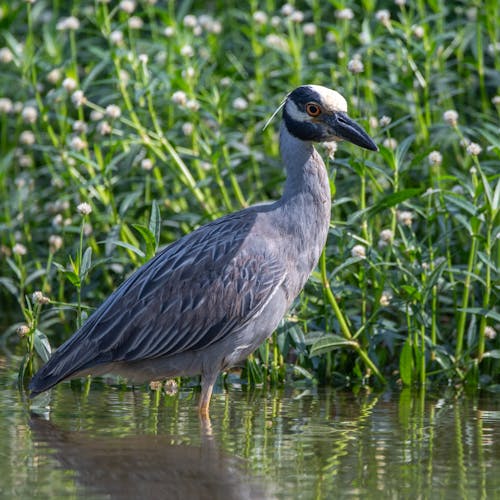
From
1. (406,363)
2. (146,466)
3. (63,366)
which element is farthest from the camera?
(406,363)

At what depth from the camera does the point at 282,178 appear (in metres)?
8.45

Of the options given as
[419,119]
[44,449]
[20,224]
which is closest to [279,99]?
[419,119]

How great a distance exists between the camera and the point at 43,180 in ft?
35.1

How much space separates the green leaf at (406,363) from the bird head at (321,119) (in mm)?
1363

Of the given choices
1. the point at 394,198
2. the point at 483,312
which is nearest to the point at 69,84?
the point at 394,198

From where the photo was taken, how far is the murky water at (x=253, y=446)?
5.62m

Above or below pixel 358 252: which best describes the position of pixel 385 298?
below

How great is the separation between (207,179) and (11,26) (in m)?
4.48

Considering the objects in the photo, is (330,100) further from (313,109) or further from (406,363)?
(406,363)

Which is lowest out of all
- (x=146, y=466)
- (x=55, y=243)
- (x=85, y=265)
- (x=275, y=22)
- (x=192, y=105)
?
(x=146, y=466)

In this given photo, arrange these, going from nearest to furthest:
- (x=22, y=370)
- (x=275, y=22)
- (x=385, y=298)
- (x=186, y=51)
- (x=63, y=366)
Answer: (x=63, y=366) → (x=22, y=370) → (x=385, y=298) → (x=186, y=51) → (x=275, y=22)

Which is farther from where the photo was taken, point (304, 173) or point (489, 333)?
point (489, 333)

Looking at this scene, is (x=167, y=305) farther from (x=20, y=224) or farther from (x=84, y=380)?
(x=20, y=224)

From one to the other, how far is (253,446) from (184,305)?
103 cm
